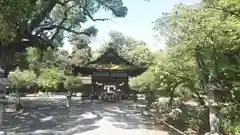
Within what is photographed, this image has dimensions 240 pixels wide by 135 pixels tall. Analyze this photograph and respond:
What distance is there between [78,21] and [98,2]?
11.2 ft

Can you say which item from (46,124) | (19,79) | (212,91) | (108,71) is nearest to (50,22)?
(19,79)

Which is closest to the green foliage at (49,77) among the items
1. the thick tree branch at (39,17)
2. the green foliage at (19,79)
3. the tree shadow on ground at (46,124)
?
the green foliage at (19,79)

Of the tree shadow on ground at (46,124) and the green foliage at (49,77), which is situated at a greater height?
the green foliage at (49,77)

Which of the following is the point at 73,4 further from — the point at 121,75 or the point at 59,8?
the point at 121,75

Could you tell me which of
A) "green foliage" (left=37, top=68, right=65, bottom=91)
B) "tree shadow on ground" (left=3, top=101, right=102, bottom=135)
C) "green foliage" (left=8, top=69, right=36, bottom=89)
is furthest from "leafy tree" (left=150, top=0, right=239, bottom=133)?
"green foliage" (left=37, top=68, right=65, bottom=91)

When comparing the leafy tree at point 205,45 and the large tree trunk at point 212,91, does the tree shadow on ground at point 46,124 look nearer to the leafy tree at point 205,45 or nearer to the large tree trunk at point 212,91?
the leafy tree at point 205,45

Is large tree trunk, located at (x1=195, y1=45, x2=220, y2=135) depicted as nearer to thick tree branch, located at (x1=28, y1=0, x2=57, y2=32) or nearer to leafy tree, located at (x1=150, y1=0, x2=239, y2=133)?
leafy tree, located at (x1=150, y1=0, x2=239, y2=133)

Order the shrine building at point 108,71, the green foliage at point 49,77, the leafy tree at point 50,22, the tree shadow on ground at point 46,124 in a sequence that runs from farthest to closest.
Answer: the shrine building at point 108,71 → the green foliage at point 49,77 → the leafy tree at point 50,22 → the tree shadow on ground at point 46,124

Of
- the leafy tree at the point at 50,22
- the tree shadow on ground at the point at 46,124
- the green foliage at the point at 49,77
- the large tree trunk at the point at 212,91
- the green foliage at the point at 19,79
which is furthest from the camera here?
the green foliage at the point at 49,77

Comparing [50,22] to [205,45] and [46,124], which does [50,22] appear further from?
[205,45]

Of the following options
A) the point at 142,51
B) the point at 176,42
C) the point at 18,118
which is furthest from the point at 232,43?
the point at 142,51

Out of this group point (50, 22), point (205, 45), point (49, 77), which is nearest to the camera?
point (205, 45)

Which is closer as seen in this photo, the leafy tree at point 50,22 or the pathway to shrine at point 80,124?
the pathway to shrine at point 80,124

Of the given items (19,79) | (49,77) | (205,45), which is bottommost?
(19,79)
